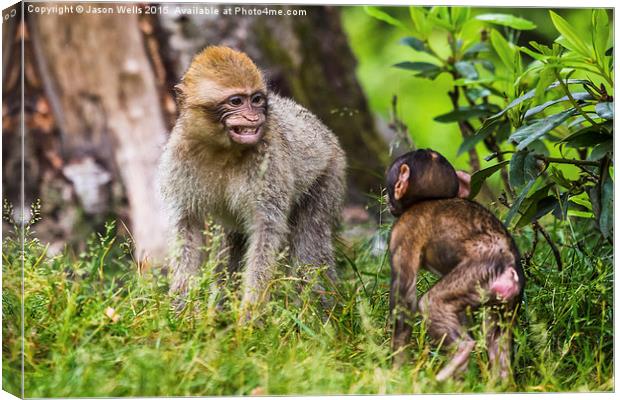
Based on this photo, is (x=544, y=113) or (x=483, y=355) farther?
(x=544, y=113)

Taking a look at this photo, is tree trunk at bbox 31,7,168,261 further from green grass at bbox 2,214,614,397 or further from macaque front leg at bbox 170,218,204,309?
green grass at bbox 2,214,614,397

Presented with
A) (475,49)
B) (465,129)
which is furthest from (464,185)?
(465,129)

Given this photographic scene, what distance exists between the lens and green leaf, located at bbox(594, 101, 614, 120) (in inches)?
230

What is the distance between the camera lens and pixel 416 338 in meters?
5.96

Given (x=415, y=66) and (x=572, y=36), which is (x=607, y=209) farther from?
(x=415, y=66)

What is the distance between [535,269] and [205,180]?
2033 millimetres

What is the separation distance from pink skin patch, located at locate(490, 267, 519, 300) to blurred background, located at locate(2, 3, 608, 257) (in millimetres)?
2354

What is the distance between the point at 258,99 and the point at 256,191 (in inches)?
21.5

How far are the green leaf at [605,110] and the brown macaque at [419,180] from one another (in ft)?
2.65

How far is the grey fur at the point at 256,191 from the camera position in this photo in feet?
21.6

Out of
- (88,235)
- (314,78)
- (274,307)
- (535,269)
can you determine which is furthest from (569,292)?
(88,235)

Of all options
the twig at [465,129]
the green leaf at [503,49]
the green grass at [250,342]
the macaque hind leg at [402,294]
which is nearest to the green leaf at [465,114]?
the twig at [465,129]

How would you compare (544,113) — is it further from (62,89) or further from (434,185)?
(62,89)

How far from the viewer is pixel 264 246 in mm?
6605
